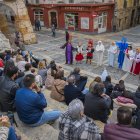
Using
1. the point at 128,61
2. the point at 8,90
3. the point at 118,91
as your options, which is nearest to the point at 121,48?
the point at 128,61

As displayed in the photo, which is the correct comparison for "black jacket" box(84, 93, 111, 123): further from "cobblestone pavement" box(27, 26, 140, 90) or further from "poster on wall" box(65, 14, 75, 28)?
"poster on wall" box(65, 14, 75, 28)

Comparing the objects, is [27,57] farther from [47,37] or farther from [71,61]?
[47,37]

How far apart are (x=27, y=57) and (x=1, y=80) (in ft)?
23.0

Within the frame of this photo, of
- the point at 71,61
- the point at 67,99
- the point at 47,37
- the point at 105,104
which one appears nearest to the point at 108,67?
the point at 71,61

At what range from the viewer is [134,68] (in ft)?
45.7

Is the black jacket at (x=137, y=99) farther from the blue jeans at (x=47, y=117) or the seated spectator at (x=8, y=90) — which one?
the seated spectator at (x=8, y=90)

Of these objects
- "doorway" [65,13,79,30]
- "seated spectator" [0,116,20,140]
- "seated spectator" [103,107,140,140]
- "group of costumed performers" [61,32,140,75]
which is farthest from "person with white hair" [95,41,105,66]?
"doorway" [65,13,79,30]

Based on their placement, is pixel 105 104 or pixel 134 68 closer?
pixel 105 104

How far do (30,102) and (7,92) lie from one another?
91 centimetres

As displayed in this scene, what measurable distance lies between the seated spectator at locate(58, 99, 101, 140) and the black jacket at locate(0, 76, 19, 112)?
2215mm

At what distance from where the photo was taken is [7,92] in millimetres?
5941

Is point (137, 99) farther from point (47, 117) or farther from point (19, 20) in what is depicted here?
point (19, 20)

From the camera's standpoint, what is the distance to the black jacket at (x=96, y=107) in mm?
5946

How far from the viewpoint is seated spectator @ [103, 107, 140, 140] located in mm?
3766
